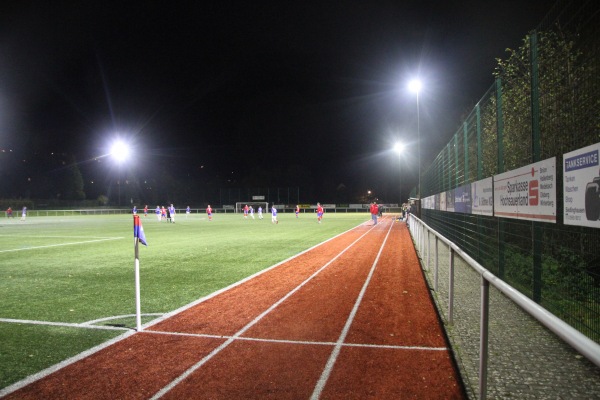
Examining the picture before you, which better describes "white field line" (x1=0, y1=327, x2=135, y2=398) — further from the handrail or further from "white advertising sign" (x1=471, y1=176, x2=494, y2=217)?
"white advertising sign" (x1=471, y1=176, x2=494, y2=217)

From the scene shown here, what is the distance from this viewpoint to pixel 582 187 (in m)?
4.18

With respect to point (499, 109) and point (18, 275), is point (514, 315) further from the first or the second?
point (18, 275)

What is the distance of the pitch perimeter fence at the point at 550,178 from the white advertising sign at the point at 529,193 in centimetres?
2

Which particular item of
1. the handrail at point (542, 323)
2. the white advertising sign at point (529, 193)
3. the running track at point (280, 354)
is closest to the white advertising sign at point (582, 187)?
the white advertising sign at point (529, 193)

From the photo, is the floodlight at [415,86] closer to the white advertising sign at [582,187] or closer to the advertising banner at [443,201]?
the advertising banner at [443,201]

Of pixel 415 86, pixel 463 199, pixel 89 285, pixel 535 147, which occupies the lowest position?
pixel 89 285

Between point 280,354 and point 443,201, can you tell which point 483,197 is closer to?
point 280,354

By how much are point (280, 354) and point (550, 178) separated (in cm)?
422

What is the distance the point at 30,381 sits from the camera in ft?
13.9

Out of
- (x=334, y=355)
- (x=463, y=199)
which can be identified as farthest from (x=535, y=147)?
(x=334, y=355)

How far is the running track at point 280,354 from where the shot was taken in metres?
4.06

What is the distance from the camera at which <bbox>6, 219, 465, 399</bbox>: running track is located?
4.06m

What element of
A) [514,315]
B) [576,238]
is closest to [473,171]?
[576,238]

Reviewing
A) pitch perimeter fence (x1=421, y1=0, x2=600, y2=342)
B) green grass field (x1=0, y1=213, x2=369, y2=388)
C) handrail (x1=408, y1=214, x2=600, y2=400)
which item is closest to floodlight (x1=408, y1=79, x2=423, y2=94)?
pitch perimeter fence (x1=421, y1=0, x2=600, y2=342)
